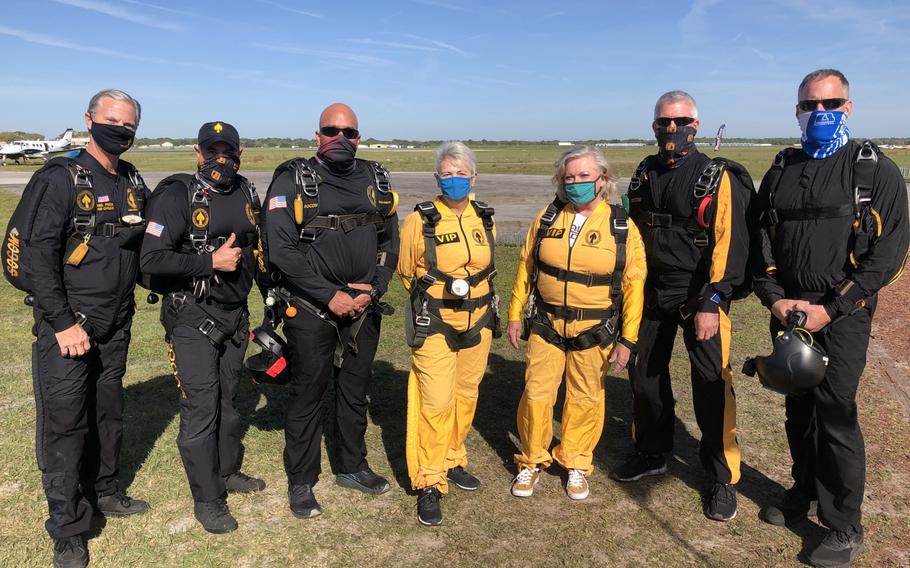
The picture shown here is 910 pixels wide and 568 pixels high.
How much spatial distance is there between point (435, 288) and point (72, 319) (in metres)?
2.37

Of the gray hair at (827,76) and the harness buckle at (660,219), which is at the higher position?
the gray hair at (827,76)

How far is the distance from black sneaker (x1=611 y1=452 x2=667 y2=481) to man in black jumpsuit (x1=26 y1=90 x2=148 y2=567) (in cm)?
400

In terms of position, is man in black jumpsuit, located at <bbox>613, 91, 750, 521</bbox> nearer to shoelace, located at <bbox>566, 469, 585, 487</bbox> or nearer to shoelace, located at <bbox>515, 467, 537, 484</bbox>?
shoelace, located at <bbox>566, 469, 585, 487</bbox>

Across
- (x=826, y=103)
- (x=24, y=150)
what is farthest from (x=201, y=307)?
(x=24, y=150)

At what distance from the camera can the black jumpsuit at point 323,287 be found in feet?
13.9

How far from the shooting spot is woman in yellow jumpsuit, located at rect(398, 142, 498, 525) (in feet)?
14.3

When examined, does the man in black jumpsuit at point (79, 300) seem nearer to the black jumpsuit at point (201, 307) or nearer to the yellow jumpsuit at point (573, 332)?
the black jumpsuit at point (201, 307)

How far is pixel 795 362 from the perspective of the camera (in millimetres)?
3785

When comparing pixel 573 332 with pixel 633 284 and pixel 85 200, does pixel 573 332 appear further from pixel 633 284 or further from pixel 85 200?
pixel 85 200

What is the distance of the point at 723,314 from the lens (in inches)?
176

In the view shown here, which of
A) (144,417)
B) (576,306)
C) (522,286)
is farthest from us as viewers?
(144,417)

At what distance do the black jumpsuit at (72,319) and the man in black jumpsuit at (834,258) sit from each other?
445cm

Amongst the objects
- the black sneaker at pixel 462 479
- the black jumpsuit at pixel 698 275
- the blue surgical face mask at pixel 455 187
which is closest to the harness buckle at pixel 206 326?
the blue surgical face mask at pixel 455 187

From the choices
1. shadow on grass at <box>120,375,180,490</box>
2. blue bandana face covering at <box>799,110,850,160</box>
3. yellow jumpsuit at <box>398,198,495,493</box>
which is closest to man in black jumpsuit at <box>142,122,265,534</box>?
shadow on grass at <box>120,375,180,490</box>
